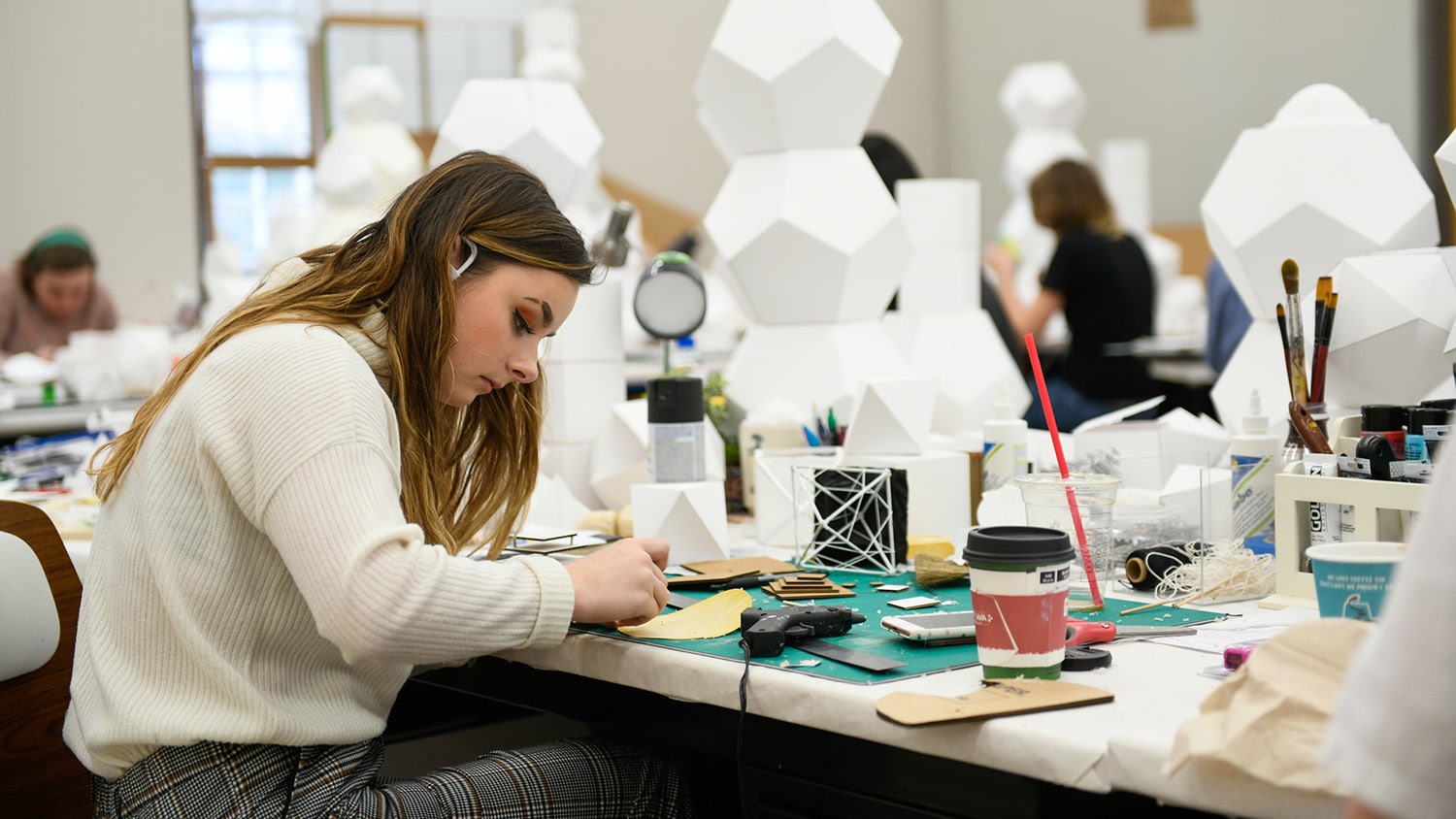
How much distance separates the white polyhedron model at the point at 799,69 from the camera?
2342 mm

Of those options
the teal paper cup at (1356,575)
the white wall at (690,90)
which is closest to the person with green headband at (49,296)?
the white wall at (690,90)

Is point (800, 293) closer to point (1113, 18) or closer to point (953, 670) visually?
point (953, 670)

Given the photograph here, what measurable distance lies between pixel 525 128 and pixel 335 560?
1.41m

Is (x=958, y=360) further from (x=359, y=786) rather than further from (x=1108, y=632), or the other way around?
(x=359, y=786)

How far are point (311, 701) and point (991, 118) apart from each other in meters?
8.19

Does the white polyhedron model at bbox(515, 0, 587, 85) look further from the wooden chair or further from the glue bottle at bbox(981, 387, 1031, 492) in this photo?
the wooden chair

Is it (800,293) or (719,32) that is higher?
(719,32)

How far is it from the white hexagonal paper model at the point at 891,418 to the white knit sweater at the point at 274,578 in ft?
2.41

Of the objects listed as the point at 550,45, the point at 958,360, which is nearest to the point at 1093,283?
the point at 958,360

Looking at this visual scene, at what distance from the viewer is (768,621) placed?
4.50 ft

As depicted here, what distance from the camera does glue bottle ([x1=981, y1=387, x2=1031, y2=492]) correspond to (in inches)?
77.8

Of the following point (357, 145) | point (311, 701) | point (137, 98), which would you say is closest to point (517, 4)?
point (137, 98)

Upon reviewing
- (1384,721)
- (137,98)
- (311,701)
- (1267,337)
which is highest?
(137,98)

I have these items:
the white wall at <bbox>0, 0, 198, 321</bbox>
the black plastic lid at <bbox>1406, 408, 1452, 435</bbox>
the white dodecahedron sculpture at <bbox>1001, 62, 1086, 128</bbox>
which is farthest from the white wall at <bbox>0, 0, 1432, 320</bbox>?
the black plastic lid at <bbox>1406, 408, 1452, 435</bbox>
